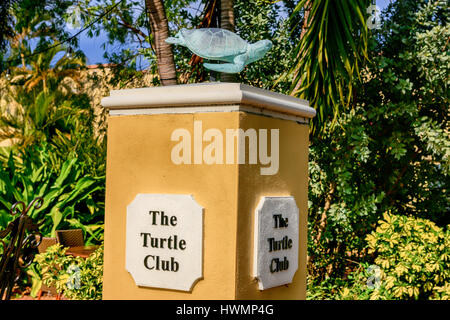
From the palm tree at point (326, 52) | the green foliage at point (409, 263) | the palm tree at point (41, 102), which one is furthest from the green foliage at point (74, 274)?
the palm tree at point (41, 102)

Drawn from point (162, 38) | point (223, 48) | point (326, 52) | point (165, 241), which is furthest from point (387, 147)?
point (165, 241)

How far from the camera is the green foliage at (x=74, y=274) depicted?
15.1 ft

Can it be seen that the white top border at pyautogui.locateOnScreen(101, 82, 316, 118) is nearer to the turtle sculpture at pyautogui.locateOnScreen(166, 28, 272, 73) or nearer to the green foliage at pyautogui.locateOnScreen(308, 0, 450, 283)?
the turtle sculpture at pyautogui.locateOnScreen(166, 28, 272, 73)

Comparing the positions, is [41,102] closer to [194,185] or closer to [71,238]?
[71,238]

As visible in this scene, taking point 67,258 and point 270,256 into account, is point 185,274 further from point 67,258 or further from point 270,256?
point 67,258

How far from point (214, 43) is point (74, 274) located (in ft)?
8.80

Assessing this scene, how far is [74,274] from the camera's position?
15.2 feet

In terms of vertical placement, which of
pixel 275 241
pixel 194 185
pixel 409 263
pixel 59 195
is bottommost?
pixel 409 263

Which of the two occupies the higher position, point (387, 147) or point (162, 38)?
point (162, 38)

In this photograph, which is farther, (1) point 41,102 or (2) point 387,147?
(1) point 41,102

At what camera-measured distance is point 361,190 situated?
18.7ft

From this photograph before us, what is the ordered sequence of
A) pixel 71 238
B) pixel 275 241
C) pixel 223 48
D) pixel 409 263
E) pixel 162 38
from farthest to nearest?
pixel 71 238, pixel 162 38, pixel 409 263, pixel 223 48, pixel 275 241

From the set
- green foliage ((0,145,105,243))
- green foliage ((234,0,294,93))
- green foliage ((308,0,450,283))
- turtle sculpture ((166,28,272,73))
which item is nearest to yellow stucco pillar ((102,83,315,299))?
turtle sculpture ((166,28,272,73))

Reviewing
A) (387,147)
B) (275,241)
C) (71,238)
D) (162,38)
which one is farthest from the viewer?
(71,238)
